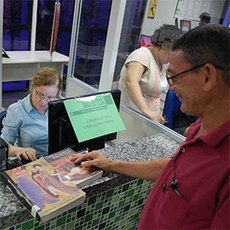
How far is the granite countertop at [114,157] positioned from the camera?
804mm

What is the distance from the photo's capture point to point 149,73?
65.4 inches

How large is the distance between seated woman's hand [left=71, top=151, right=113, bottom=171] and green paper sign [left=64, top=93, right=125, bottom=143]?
0.12 meters

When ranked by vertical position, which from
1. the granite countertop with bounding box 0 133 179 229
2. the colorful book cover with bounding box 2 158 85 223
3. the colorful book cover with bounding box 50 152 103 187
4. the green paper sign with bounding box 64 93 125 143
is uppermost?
the green paper sign with bounding box 64 93 125 143

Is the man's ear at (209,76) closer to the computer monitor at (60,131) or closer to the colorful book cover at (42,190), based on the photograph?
the colorful book cover at (42,190)

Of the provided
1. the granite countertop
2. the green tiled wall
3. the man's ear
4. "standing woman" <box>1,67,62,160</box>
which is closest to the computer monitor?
the granite countertop

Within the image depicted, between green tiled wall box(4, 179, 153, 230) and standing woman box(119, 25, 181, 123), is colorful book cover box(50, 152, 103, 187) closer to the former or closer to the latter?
green tiled wall box(4, 179, 153, 230)

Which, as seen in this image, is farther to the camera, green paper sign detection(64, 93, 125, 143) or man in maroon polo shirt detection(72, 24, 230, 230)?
green paper sign detection(64, 93, 125, 143)

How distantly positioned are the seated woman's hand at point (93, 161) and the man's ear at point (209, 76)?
1.59 feet

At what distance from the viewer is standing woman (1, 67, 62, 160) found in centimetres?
159

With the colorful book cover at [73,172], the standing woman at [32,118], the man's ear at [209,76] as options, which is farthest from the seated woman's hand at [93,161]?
the standing woman at [32,118]

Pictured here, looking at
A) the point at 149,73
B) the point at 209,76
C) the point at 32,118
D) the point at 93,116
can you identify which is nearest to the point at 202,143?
the point at 209,76

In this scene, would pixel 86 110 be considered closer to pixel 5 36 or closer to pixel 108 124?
pixel 108 124

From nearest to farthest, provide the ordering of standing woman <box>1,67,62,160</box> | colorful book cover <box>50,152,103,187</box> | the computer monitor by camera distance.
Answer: colorful book cover <box>50,152,103,187</box> < the computer monitor < standing woman <box>1,67,62,160</box>

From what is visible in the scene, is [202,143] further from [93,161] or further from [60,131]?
[60,131]
